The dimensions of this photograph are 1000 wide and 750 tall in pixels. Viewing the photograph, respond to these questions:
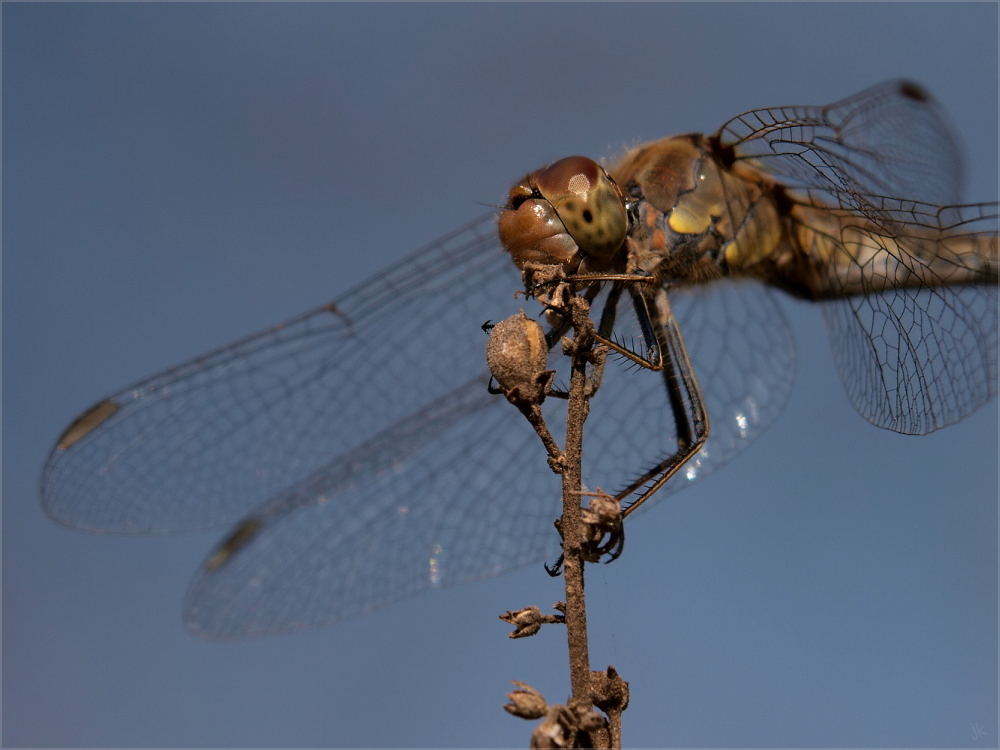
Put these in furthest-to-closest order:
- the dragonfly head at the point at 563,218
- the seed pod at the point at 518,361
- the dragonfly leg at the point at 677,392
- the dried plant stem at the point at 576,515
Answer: the dragonfly leg at the point at 677,392
the dragonfly head at the point at 563,218
the seed pod at the point at 518,361
the dried plant stem at the point at 576,515

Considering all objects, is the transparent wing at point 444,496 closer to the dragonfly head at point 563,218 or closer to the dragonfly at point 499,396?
the dragonfly at point 499,396

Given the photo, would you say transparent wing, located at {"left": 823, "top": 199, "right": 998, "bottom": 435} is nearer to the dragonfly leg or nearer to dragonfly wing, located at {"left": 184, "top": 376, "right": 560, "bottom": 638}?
the dragonfly leg

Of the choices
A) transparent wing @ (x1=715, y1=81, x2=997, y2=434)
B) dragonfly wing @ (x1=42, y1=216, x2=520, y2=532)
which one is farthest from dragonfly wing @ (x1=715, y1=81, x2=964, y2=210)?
dragonfly wing @ (x1=42, y1=216, x2=520, y2=532)

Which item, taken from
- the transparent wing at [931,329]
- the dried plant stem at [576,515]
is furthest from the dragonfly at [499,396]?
the dried plant stem at [576,515]

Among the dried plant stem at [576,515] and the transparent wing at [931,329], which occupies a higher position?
the transparent wing at [931,329]

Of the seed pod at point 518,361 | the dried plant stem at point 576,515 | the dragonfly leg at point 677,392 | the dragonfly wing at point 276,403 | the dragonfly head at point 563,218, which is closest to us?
the dried plant stem at point 576,515

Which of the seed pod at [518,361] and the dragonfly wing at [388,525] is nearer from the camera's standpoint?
the seed pod at [518,361]

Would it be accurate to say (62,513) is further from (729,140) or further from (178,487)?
(729,140)

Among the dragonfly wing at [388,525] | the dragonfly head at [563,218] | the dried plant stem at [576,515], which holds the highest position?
the dragonfly head at [563,218]

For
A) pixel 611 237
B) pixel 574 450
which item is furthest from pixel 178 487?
pixel 574 450
